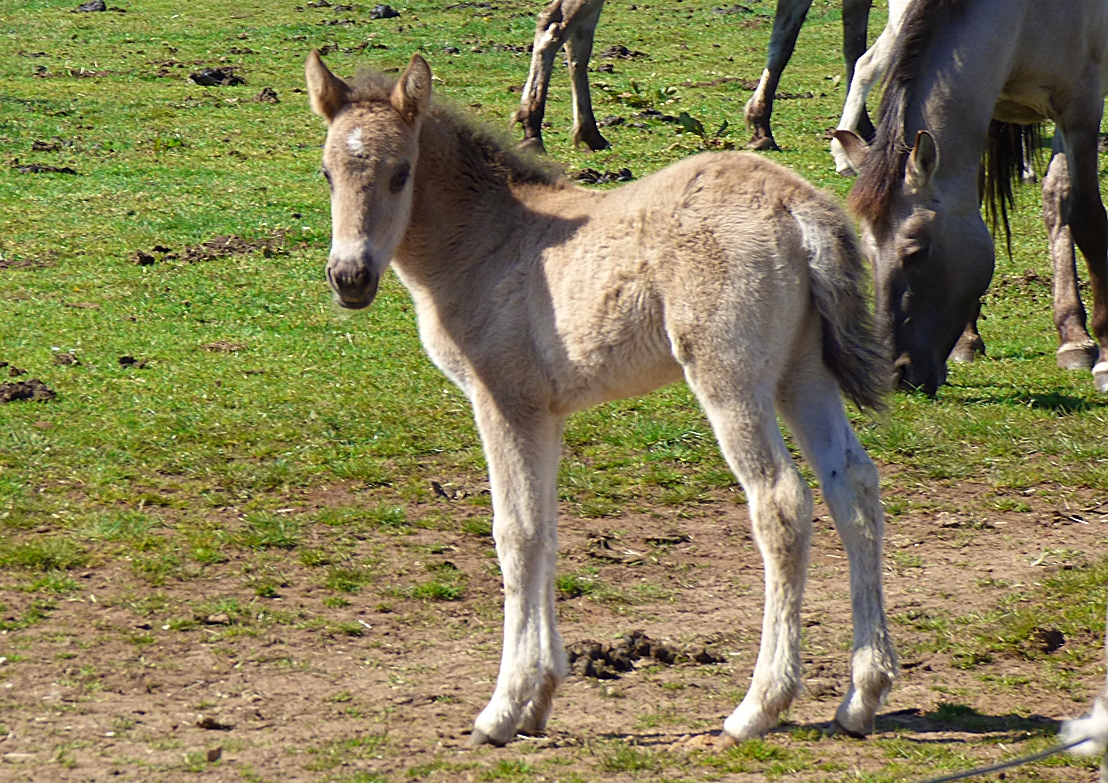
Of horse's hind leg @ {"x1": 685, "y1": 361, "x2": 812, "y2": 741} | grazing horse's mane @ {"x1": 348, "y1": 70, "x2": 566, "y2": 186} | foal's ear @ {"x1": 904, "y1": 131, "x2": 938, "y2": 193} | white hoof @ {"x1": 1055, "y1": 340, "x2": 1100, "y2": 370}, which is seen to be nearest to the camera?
horse's hind leg @ {"x1": 685, "y1": 361, "x2": 812, "y2": 741}

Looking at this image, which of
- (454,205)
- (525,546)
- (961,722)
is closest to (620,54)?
(454,205)

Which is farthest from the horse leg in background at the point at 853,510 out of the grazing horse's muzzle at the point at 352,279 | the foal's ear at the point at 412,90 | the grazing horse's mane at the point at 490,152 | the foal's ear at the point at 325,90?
the foal's ear at the point at 325,90

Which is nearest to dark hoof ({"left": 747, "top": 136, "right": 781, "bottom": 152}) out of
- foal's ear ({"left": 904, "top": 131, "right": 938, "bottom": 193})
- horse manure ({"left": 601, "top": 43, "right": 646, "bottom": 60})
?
horse manure ({"left": 601, "top": 43, "right": 646, "bottom": 60})

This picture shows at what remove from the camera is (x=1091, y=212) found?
28.0 ft

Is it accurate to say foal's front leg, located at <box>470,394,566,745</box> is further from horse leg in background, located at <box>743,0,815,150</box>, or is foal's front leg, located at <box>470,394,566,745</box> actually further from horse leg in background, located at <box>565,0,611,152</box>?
horse leg in background, located at <box>743,0,815,150</box>

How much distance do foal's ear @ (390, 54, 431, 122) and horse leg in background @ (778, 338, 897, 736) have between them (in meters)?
1.59

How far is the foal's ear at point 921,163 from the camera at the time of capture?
23.5 ft

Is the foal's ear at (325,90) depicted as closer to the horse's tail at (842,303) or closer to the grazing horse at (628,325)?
the grazing horse at (628,325)

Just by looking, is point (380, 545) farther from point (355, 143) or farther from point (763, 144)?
point (763, 144)

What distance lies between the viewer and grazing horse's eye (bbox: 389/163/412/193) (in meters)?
4.67

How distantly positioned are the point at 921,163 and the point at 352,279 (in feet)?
12.9

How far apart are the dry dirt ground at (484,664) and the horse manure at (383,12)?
15.0 m

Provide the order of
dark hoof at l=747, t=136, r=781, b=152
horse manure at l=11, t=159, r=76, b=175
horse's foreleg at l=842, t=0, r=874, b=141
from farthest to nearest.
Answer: horse's foreleg at l=842, t=0, r=874, b=141 → dark hoof at l=747, t=136, r=781, b=152 → horse manure at l=11, t=159, r=76, b=175

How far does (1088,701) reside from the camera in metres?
4.65
